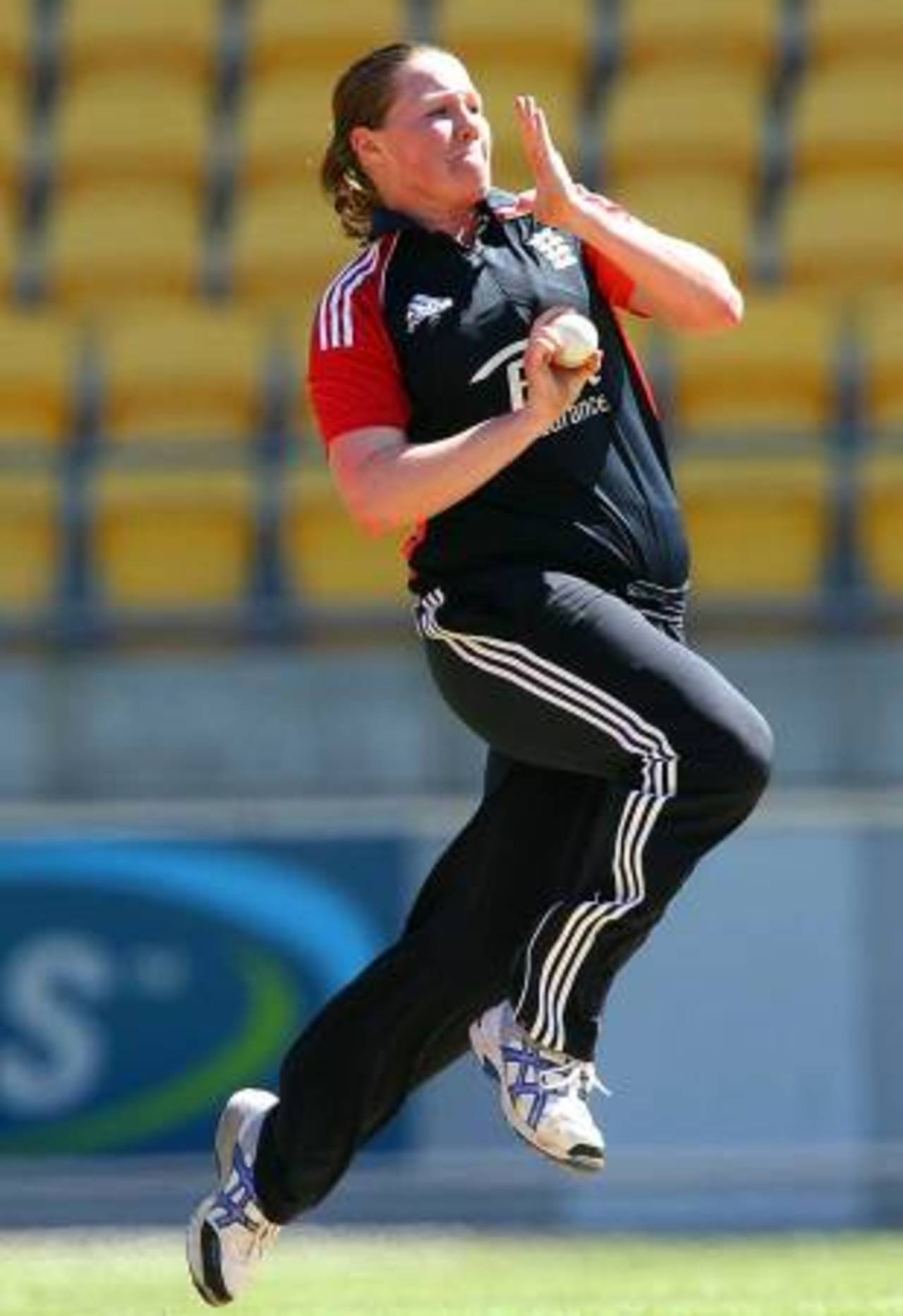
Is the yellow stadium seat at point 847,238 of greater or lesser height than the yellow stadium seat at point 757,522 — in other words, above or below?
above

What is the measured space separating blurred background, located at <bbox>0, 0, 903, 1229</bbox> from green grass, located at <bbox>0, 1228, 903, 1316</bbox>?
10.2 inches

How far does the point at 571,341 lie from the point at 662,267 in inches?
13.6

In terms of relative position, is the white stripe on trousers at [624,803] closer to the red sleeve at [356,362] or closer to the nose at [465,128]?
the red sleeve at [356,362]

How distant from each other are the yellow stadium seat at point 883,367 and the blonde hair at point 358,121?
222 inches

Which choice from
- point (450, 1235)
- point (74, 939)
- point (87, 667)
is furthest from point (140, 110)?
point (450, 1235)

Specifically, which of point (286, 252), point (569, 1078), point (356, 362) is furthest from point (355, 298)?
point (286, 252)

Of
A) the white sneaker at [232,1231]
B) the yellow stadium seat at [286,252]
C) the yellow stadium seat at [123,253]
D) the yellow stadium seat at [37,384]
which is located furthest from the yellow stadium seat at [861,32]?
the white sneaker at [232,1231]

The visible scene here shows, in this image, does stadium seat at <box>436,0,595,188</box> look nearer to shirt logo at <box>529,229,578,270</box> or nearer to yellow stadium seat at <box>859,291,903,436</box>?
yellow stadium seat at <box>859,291,903,436</box>

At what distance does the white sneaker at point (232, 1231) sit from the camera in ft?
18.2

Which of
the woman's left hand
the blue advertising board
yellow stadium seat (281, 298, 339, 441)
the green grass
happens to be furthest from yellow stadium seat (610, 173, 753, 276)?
the woman's left hand

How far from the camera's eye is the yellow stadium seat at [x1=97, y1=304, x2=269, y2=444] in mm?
11039

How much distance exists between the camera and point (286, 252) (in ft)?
38.4

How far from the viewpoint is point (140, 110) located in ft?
40.3

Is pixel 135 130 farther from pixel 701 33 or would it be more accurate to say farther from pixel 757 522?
pixel 757 522
